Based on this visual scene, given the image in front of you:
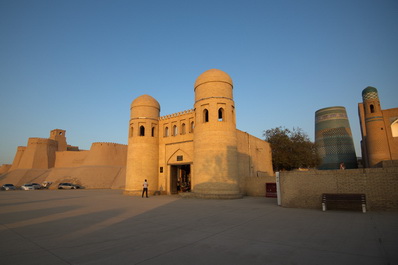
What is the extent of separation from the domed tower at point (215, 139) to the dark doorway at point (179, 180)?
17.0ft

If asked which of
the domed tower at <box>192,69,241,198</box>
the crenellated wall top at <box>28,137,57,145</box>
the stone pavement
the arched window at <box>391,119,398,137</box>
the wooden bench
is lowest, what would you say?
the stone pavement

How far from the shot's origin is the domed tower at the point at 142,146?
2359cm

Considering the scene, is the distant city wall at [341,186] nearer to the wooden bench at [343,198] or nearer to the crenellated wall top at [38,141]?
the wooden bench at [343,198]

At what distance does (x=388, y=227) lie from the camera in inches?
262

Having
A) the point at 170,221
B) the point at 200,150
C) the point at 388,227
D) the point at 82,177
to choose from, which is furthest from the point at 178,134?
the point at 82,177

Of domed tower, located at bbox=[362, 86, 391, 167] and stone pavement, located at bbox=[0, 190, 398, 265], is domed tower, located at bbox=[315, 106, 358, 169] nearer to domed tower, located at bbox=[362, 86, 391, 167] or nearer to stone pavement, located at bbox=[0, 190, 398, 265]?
domed tower, located at bbox=[362, 86, 391, 167]

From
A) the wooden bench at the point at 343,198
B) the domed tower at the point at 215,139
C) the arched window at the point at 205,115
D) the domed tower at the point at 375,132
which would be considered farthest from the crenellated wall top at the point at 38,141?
the domed tower at the point at 375,132

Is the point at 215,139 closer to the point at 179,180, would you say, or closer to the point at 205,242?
the point at 179,180

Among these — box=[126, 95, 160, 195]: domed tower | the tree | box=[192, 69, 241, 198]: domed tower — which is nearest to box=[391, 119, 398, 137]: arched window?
the tree

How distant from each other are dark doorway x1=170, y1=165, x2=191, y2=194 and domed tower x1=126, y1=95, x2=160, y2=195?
1.77 m

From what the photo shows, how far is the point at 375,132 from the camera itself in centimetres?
4034

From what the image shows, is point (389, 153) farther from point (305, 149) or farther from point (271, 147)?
point (271, 147)

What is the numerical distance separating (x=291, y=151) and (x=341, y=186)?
22611 mm

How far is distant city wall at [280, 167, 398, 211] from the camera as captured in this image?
9.85m
